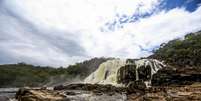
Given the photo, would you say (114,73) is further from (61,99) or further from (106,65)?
(61,99)

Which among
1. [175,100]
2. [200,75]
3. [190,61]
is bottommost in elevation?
[175,100]

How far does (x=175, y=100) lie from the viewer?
19141 mm

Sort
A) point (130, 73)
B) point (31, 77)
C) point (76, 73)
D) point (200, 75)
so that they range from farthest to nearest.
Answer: point (31, 77)
point (76, 73)
point (130, 73)
point (200, 75)

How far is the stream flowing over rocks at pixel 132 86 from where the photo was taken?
2006 cm

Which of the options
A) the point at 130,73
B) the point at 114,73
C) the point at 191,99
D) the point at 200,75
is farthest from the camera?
the point at 114,73

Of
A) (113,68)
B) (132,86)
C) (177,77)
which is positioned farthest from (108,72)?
(132,86)

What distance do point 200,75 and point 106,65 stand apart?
84.4 feet

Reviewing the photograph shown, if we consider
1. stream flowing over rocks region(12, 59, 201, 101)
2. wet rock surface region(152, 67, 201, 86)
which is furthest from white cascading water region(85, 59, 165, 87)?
wet rock surface region(152, 67, 201, 86)

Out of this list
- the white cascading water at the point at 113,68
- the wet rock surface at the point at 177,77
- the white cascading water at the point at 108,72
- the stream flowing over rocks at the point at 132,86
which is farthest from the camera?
the white cascading water at the point at 108,72

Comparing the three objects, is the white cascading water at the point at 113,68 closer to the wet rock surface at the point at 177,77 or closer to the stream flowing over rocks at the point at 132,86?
the stream flowing over rocks at the point at 132,86

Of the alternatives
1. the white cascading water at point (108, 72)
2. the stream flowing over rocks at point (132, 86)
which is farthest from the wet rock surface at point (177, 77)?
the white cascading water at point (108, 72)

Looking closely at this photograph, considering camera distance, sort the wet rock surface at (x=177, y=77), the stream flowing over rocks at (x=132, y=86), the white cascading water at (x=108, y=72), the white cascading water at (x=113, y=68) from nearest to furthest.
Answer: the stream flowing over rocks at (x=132, y=86)
the wet rock surface at (x=177, y=77)
the white cascading water at (x=113, y=68)
the white cascading water at (x=108, y=72)

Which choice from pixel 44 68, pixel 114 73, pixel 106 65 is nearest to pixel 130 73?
pixel 114 73

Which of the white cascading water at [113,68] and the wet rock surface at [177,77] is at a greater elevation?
the white cascading water at [113,68]
